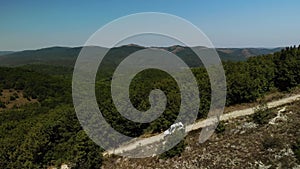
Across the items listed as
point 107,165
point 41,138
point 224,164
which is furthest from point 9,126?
point 224,164

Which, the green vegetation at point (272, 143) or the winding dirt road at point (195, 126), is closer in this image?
the green vegetation at point (272, 143)

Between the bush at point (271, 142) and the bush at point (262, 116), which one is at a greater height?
the bush at point (262, 116)

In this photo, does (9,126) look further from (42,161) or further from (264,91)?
(264,91)

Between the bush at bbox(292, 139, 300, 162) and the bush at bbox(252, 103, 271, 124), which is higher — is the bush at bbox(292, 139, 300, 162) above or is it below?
below

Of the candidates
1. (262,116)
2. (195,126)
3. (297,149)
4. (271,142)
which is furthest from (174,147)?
(297,149)

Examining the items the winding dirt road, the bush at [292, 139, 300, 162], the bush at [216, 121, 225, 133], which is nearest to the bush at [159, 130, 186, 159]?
the bush at [216, 121, 225, 133]

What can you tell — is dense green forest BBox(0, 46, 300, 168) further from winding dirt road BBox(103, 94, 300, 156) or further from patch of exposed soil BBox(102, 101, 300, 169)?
patch of exposed soil BBox(102, 101, 300, 169)

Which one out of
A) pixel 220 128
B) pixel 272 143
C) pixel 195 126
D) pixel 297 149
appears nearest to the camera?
pixel 297 149

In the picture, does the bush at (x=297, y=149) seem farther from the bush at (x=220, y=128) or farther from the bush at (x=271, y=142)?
the bush at (x=220, y=128)

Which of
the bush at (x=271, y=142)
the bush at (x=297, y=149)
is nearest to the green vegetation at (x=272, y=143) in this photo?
the bush at (x=271, y=142)

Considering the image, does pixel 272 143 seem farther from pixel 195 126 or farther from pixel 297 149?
pixel 195 126

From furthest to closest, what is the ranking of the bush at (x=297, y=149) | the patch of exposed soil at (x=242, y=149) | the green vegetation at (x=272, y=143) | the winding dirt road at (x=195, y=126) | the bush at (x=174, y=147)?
the winding dirt road at (x=195, y=126) < the bush at (x=174, y=147) < the green vegetation at (x=272, y=143) < the patch of exposed soil at (x=242, y=149) < the bush at (x=297, y=149)
